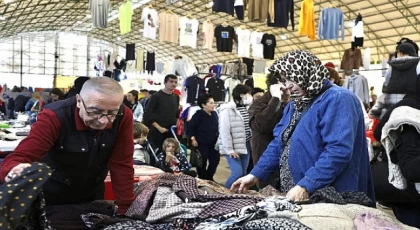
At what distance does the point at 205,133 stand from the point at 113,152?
4.64 meters

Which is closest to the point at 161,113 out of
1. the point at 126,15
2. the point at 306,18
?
the point at 306,18

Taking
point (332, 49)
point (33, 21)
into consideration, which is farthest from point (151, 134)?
point (33, 21)

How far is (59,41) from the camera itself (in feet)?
128

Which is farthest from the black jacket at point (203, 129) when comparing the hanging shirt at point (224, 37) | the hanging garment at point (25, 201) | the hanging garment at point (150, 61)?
the hanging garment at point (150, 61)

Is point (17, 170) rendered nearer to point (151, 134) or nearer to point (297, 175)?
point (297, 175)

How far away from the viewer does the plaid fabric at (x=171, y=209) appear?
1.72 m

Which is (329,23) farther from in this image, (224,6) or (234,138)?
(234,138)

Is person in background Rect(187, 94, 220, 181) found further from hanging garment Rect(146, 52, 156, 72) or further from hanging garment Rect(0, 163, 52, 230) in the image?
hanging garment Rect(146, 52, 156, 72)

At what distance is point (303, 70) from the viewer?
2.18m

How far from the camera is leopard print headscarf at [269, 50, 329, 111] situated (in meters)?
2.17

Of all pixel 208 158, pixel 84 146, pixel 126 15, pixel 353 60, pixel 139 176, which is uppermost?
pixel 126 15

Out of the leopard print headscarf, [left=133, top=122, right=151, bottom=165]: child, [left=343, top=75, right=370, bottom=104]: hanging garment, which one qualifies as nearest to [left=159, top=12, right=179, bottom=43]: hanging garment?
[left=343, top=75, right=370, bottom=104]: hanging garment

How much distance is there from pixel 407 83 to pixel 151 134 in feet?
14.9

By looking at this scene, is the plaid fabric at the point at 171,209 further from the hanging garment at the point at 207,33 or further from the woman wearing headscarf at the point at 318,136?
the hanging garment at the point at 207,33
